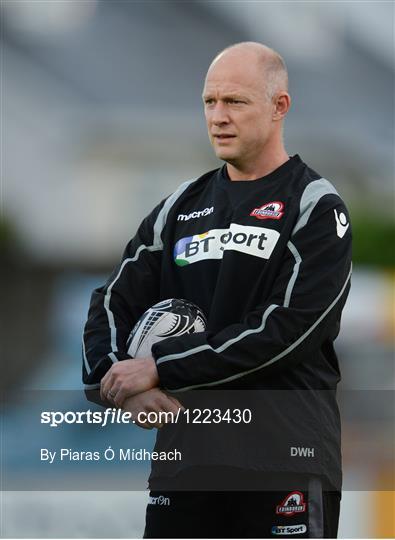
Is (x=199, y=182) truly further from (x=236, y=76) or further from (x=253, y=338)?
(x=253, y=338)

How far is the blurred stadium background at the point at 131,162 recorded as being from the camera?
6.89m

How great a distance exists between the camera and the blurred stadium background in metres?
6.89

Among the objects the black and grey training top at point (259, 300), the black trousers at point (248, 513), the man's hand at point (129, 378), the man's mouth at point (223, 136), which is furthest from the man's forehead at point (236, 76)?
the black trousers at point (248, 513)

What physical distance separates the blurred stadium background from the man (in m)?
1.60

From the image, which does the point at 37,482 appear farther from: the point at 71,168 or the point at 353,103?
the point at 353,103

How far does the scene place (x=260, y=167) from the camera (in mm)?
3414

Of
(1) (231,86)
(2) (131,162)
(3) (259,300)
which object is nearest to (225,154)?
(1) (231,86)

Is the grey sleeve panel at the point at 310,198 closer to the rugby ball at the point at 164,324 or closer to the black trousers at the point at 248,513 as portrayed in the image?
the rugby ball at the point at 164,324

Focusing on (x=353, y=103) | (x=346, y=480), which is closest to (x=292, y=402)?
(x=346, y=480)

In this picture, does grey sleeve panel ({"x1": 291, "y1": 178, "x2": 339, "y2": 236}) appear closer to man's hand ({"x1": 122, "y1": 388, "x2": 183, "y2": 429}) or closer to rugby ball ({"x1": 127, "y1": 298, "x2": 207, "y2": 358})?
rugby ball ({"x1": 127, "y1": 298, "x2": 207, "y2": 358})

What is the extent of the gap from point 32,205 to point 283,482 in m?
15.2

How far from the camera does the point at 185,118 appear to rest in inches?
854

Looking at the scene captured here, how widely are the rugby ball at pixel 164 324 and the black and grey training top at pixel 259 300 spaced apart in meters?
0.04

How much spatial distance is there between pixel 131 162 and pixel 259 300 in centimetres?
1654
